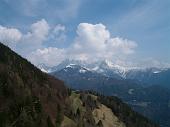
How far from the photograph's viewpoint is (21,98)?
570 feet

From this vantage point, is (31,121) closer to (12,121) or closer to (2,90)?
(12,121)

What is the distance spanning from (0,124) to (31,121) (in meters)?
16.7

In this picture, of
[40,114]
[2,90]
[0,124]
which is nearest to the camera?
[0,124]

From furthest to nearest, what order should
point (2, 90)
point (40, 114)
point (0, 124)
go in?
point (2, 90)
point (40, 114)
point (0, 124)

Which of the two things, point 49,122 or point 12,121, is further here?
point 49,122

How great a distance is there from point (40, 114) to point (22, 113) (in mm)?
14499

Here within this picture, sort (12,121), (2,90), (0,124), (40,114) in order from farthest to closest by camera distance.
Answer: (2,90), (40,114), (12,121), (0,124)

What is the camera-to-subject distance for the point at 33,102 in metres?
172

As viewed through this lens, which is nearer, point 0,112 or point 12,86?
point 0,112

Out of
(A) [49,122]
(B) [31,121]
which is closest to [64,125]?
(A) [49,122]

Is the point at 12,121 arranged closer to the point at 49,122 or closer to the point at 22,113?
the point at 22,113

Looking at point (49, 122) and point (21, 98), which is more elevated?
point (21, 98)

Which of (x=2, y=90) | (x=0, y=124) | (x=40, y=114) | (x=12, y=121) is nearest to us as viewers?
(x=0, y=124)

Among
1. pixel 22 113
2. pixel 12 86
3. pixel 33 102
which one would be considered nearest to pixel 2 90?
pixel 12 86
